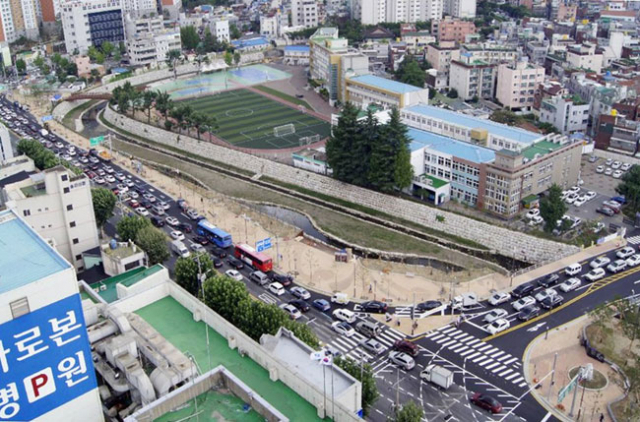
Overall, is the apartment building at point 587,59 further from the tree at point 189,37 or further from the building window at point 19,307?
the building window at point 19,307

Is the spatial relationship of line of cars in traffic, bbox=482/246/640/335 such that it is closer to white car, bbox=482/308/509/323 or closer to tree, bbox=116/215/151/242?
white car, bbox=482/308/509/323

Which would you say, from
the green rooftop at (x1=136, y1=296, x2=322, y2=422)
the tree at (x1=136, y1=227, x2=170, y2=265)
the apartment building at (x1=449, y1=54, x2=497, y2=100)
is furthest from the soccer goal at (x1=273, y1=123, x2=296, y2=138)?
the green rooftop at (x1=136, y1=296, x2=322, y2=422)

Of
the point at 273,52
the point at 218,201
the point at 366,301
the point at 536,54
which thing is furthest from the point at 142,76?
the point at 366,301

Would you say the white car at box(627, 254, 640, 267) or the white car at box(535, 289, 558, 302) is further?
the white car at box(627, 254, 640, 267)

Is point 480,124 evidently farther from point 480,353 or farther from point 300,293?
point 480,353

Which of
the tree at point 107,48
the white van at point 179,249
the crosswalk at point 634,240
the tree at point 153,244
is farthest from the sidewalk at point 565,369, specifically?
the tree at point 107,48

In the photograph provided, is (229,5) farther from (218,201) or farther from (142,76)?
(218,201)

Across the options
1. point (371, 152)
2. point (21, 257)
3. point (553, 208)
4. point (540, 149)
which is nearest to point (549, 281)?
point (553, 208)
